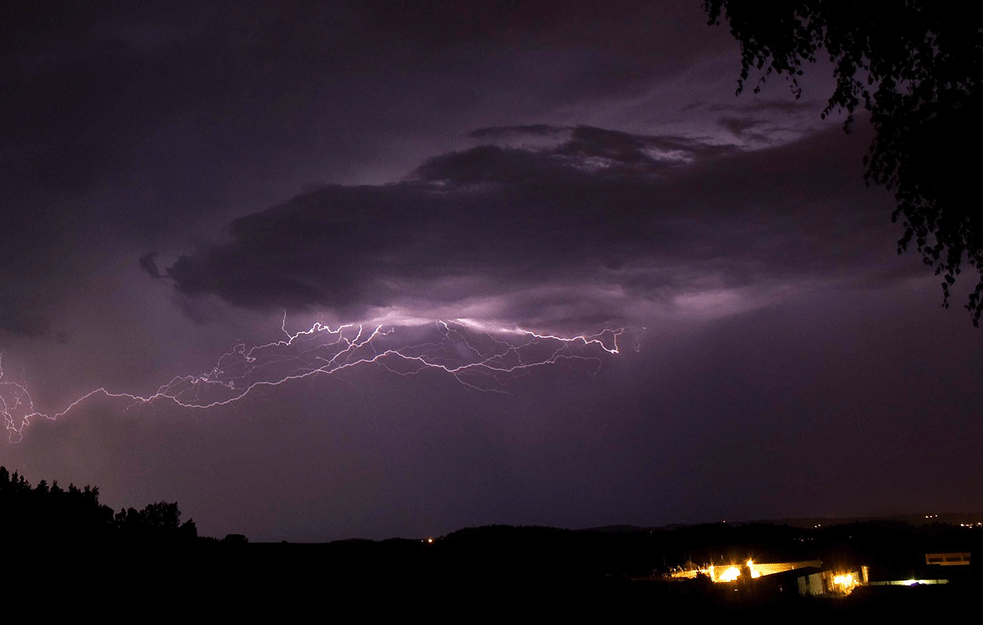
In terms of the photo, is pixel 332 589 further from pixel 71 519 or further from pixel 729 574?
pixel 729 574

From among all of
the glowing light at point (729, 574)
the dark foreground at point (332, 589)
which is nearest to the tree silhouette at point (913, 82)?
the dark foreground at point (332, 589)

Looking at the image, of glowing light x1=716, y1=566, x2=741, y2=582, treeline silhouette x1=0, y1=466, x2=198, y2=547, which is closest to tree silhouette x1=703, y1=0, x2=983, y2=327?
treeline silhouette x1=0, y1=466, x2=198, y2=547

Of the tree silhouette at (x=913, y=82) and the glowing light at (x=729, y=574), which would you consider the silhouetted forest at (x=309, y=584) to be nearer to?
the tree silhouette at (x=913, y=82)

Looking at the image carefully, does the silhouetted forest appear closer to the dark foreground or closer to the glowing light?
the dark foreground

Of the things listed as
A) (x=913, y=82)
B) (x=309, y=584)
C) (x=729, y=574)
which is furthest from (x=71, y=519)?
(x=729, y=574)

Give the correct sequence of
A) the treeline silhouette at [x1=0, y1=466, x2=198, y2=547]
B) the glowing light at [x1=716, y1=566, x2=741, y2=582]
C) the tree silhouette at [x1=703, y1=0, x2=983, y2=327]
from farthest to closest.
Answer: the glowing light at [x1=716, y1=566, x2=741, y2=582], the treeline silhouette at [x1=0, y1=466, x2=198, y2=547], the tree silhouette at [x1=703, y1=0, x2=983, y2=327]

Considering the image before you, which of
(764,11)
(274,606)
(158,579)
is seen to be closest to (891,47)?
(764,11)

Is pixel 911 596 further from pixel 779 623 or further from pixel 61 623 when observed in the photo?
pixel 61 623

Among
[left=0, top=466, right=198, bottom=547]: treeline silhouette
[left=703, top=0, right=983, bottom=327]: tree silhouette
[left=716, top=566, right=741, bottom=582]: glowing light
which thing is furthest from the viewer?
[left=716, top=566, right=741, bottom=582]: glowing light

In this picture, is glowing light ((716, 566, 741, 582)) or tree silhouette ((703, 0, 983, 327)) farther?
glowing light ((716, 566, 741, 582))
